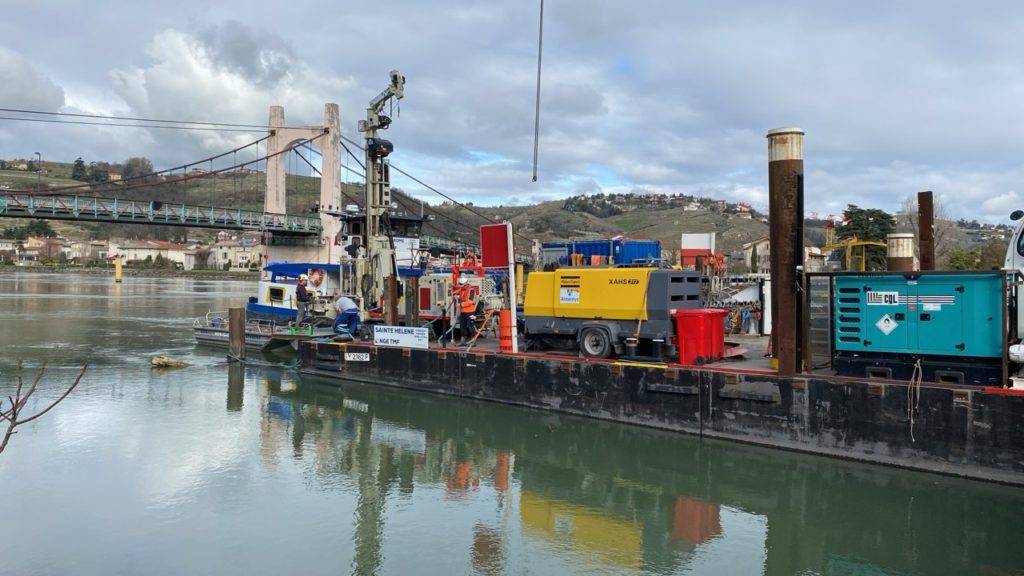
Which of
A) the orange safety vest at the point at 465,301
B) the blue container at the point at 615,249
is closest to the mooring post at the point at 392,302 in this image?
the orange safety vest at the point at 465,301

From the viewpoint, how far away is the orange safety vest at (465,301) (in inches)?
754

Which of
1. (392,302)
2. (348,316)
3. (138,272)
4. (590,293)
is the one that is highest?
(138,272)

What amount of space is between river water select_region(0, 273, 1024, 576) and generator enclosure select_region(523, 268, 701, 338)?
2135mm

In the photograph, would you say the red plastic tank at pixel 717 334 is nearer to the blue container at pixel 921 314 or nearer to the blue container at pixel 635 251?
the blue container at pixel 921 314

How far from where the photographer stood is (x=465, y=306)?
19.1 meters

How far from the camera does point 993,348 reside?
35.7 ft

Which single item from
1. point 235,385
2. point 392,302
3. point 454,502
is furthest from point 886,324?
point 235,385

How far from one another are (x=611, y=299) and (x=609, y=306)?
17cm

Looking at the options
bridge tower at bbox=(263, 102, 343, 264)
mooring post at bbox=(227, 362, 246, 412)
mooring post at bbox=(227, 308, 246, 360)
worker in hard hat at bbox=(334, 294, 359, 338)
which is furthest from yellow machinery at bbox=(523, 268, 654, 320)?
bridge tower at bbox=(263, 102, 343, 264)

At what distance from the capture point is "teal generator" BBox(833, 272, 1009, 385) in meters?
10.9

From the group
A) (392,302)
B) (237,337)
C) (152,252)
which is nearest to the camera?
(392,302)

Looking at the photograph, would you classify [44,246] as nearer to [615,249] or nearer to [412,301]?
[412,301]

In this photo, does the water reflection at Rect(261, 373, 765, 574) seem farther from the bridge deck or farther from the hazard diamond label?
the bridge deck

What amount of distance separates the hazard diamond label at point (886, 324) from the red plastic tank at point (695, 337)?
336 centimetres
